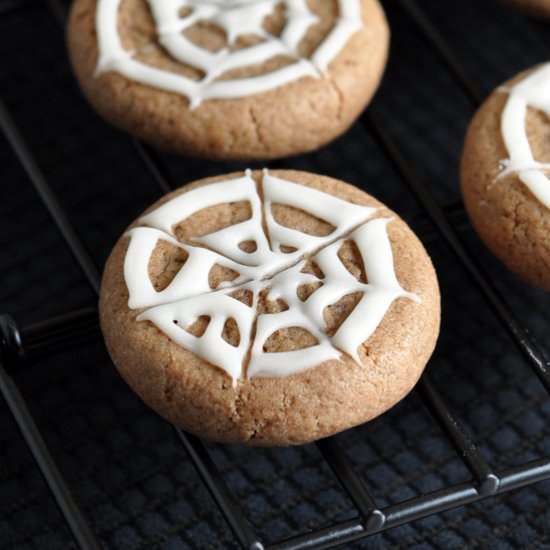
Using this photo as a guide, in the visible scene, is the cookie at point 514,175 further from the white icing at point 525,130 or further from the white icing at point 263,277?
the white icing at point 263,277

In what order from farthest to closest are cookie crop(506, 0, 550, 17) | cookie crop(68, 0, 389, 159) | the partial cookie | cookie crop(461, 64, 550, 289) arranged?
1. cookie crop(506, 0, 550, 17)
2. cookie crop(68, 0, 389, 159)
3. cookie crop(461, 64, 550, 289)
4. the partial cookie

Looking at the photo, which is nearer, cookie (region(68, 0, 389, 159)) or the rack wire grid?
the rack wire grid

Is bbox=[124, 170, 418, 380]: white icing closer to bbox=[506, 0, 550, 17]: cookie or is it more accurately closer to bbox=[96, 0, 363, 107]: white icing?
bbox=[96, 0, 363, 107]: white icing

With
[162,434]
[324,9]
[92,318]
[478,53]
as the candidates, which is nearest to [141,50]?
[324,9]

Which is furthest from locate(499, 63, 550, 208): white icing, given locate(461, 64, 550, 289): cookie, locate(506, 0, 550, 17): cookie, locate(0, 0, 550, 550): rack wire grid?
locate(506, 0, 550, 17): cookie

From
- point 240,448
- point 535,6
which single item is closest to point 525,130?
point 535,6

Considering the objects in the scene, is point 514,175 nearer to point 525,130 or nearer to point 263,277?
point 525,130

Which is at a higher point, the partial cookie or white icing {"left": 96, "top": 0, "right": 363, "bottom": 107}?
white icing {"left": 96, "top": 0, "right": 363, "bottom": 107}
